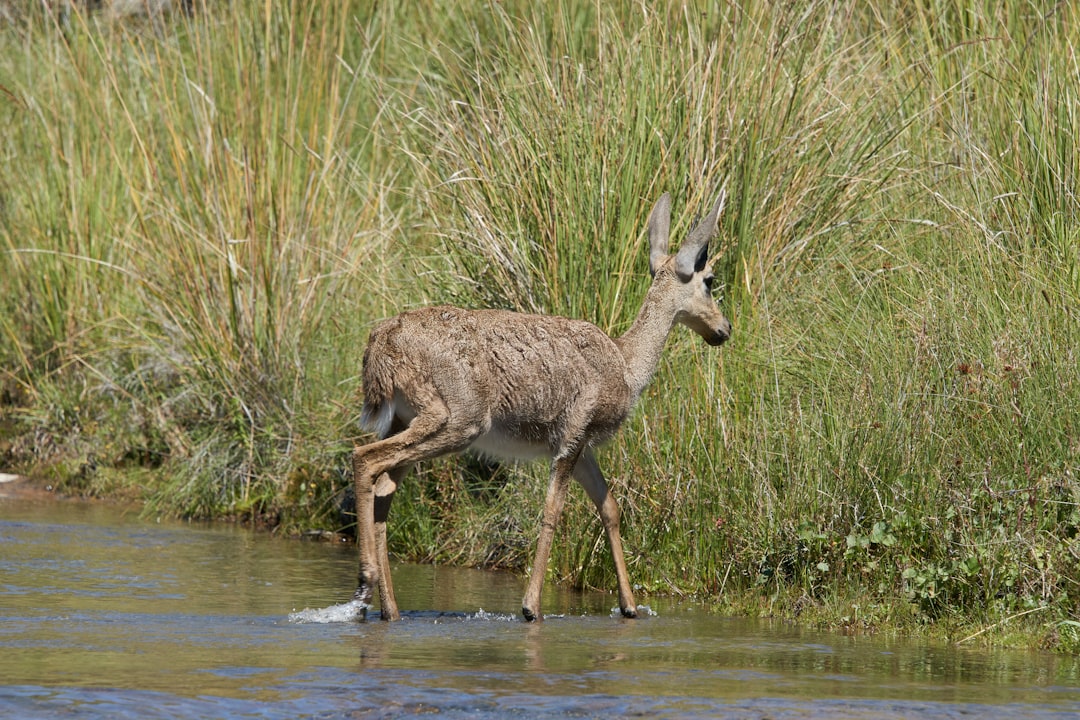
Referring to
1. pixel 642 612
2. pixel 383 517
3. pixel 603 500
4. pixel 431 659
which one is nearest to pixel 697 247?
pixel 603 500

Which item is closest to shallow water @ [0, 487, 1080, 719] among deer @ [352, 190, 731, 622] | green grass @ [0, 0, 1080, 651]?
deer @ [352, 190, 731, 622]

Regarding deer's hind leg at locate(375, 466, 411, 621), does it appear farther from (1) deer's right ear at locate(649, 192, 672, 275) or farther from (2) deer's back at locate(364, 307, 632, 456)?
(1) deer's right ear at locate(649, 192, 672, 275)

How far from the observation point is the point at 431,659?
725cm

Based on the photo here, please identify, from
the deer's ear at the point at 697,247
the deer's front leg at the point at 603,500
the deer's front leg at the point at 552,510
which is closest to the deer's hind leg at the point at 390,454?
the deer's front leg at the point at 552,510

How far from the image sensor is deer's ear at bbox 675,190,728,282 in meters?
9.02

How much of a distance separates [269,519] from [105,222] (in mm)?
3893

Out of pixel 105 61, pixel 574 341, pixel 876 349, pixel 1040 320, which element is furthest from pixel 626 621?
pixel 105 61

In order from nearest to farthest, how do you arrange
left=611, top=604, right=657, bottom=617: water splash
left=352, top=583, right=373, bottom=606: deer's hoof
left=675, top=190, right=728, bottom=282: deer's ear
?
left=352, top=583, right=373, bottom=606: deer's hoof, left=611, top=604, right=657, bottom=617: water splash, left=675, top=190, right=728, bottom=282: deer's ear

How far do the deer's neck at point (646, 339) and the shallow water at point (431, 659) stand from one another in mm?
1304

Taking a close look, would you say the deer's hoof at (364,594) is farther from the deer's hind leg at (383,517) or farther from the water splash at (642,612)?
the water splash at (642,612)

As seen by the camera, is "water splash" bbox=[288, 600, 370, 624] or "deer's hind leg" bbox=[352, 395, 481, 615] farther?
"deer's hind leg" bbox=[352, 395, 481, 615]

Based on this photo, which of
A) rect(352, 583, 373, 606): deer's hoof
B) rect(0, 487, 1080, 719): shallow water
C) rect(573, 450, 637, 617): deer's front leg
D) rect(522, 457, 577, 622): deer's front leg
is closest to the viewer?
rect(0, 487, 1080, 719): shallow water

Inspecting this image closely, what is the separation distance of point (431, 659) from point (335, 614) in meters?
1.31

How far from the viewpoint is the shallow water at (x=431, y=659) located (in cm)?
631
